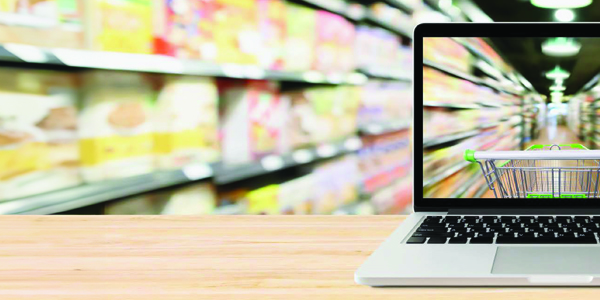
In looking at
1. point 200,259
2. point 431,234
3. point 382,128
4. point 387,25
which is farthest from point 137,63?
point 387,25

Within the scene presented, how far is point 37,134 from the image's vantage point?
5.88ft

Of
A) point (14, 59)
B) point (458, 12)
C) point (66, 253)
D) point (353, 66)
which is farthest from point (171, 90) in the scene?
point (458, 12)

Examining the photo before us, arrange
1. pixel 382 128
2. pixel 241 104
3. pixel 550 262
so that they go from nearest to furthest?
pixel 550 262
pixel 241 104
pixel 382 128

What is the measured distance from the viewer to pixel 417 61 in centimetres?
100

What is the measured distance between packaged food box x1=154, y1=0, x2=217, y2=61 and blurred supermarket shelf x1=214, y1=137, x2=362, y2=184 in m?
0.47

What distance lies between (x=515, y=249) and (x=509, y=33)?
48 cm

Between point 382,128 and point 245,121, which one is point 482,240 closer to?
point 245,121

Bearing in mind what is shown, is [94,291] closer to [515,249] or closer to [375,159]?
[515,249]

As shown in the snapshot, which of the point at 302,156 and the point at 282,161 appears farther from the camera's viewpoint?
the point at 302,156

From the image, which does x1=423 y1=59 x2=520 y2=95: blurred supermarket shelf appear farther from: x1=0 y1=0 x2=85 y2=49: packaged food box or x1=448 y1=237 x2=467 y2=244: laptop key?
x1=0 y1=0 x2=85 y2=49: packaged food box

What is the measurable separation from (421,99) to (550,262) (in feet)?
1.37

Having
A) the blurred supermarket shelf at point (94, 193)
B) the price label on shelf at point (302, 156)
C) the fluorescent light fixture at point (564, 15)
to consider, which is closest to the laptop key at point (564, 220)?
the blurred supermarket shelf at point (94, 193)

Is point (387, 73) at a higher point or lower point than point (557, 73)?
higher

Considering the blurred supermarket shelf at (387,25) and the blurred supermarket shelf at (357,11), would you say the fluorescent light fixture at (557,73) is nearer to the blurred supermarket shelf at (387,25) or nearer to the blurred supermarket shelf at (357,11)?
the blurred supermarket shelf at (357,11)
